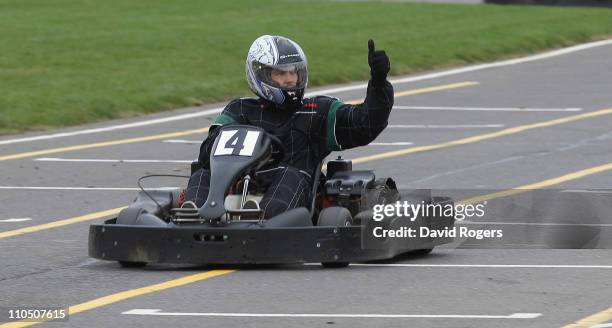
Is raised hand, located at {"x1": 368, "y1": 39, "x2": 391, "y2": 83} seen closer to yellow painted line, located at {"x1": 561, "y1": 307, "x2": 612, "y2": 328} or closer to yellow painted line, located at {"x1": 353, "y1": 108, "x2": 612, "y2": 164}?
yellow painted line, located at {"x1": 561, "y1": 307, "x2": 612, "y2": 328}

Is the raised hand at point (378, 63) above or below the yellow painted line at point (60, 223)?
above

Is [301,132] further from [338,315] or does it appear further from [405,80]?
[405,80]

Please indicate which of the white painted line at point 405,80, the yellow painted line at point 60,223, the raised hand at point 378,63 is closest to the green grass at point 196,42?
the white painted line at point 405,80

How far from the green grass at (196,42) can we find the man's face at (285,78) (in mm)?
8860

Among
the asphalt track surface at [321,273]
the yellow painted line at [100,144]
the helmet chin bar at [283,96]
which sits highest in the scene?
the helmet chin bar at [283,96]

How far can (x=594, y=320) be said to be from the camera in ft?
24.1

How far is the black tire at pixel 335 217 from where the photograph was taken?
29.5ft

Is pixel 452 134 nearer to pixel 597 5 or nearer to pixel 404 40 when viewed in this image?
pixel 404 40

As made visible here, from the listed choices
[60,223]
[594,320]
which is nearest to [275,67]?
[60,223]

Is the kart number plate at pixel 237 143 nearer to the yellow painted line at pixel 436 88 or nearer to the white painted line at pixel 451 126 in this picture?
the white painted line at pixel 451 126

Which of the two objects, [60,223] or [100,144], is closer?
[60,223]

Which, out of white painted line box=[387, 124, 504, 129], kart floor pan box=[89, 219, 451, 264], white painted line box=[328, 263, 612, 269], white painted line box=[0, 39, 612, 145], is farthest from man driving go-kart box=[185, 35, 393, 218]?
white painted line box=[387, 124, 504, 129]

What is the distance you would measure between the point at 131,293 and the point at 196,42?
62.6ft

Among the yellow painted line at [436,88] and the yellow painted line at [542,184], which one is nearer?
the yellow painted line at [542,184]
